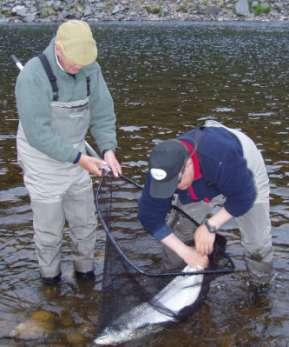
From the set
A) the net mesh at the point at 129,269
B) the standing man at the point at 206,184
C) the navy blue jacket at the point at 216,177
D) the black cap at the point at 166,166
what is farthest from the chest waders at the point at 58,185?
the black cap at the point at 166,166

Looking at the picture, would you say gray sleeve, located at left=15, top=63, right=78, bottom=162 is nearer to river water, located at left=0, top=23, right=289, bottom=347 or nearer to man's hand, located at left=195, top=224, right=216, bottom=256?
man's hand, located at left=195, top=224, right=216, bottom=256

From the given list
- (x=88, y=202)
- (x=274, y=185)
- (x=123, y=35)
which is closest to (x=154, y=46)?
(x=123, y=35)

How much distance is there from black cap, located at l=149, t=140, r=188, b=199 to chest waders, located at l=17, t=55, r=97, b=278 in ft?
5.02

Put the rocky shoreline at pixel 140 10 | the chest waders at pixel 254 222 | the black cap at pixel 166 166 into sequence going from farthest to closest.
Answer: the rocky shoreline at pixel 140 10, the chest waders at pixel 254 222, the black cap at pixel 166 166

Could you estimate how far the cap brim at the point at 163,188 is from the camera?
179 inches

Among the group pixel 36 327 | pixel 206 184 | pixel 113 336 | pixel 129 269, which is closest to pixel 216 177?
pixel 206 184

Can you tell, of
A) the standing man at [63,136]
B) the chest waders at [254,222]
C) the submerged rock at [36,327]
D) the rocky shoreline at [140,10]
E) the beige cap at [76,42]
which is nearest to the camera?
the beige cap at [76,42]

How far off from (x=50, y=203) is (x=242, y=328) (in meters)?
2.55

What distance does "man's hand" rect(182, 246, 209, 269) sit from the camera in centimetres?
515

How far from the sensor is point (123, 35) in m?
54.6

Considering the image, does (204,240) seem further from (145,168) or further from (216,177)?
(145,168)

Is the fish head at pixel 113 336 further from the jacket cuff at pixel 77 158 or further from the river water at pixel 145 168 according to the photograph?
the jacket cuff at pixel 77 158

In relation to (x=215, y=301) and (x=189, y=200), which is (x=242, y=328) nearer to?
(x=215, y=301)

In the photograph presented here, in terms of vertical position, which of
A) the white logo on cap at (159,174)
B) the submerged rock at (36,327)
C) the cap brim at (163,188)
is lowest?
the submerged rock at (36,327)
